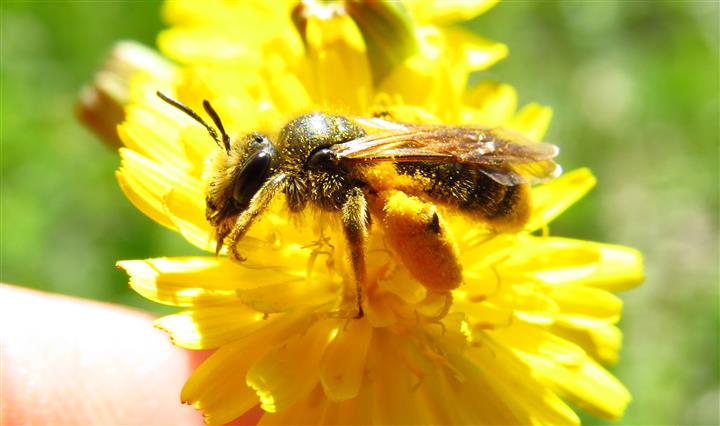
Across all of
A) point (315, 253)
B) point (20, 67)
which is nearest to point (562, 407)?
point (315, 253)

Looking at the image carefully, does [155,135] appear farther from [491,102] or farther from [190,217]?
[491,102]

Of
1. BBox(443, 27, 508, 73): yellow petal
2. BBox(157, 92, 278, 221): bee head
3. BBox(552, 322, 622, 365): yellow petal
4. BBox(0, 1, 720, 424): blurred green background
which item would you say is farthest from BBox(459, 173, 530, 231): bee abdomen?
BBox(0, 1, 720, 424): blurred green background

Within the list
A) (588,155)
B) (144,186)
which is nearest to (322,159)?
(144,186)

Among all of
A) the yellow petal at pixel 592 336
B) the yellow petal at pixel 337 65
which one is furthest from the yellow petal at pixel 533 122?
the yellow petal at pixel 592 336

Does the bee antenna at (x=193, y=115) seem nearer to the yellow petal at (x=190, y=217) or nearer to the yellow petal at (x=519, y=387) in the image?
the yellow petal at (x=190, y=217)

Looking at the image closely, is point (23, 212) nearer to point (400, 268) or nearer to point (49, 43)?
point (49, 43)

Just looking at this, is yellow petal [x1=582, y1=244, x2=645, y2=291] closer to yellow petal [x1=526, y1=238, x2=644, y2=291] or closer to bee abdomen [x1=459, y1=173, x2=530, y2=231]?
yellow petal [x1=526, y1=238, x2=644, y2=291]
